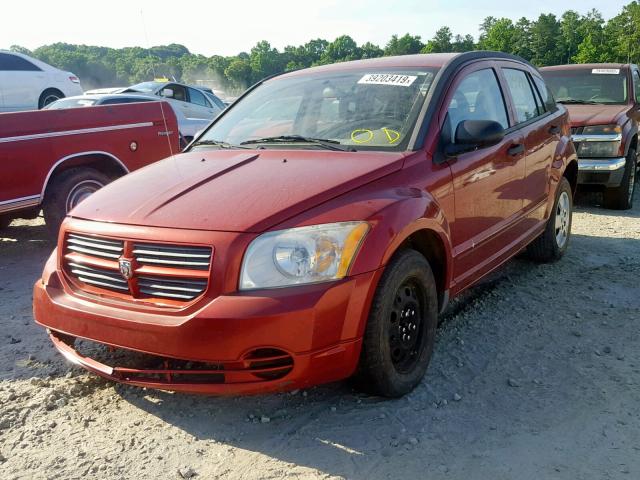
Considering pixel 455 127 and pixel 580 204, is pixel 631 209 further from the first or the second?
pixel 455 127

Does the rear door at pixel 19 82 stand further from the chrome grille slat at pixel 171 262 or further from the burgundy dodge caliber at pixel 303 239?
the chrome grille slat at pixel 171 262

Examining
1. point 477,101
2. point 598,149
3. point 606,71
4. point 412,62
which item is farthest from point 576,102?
point 412,62

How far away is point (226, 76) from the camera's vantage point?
327 feet

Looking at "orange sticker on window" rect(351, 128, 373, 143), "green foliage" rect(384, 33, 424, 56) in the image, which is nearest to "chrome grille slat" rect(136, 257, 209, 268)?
"orange sticker on window" rect(351, 128, 373, 143)

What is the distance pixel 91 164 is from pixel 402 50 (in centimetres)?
9792

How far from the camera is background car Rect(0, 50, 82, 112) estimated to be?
12047 mm

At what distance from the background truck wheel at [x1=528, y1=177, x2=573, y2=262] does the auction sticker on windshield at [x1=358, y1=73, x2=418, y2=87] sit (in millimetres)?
2090

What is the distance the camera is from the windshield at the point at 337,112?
3543 mm

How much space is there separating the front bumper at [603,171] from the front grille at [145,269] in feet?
20.6

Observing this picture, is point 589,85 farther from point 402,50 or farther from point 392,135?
point 402,50

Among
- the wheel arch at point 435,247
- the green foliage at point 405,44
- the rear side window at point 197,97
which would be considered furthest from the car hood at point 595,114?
the green foliage at point 405,44

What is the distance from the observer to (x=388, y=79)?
379 cm

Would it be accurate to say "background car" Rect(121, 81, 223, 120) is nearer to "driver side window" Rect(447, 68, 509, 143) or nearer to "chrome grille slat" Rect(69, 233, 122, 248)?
"driver side window" Rect(447, 68, 509, 143)

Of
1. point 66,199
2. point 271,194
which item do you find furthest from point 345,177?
point 66,199
